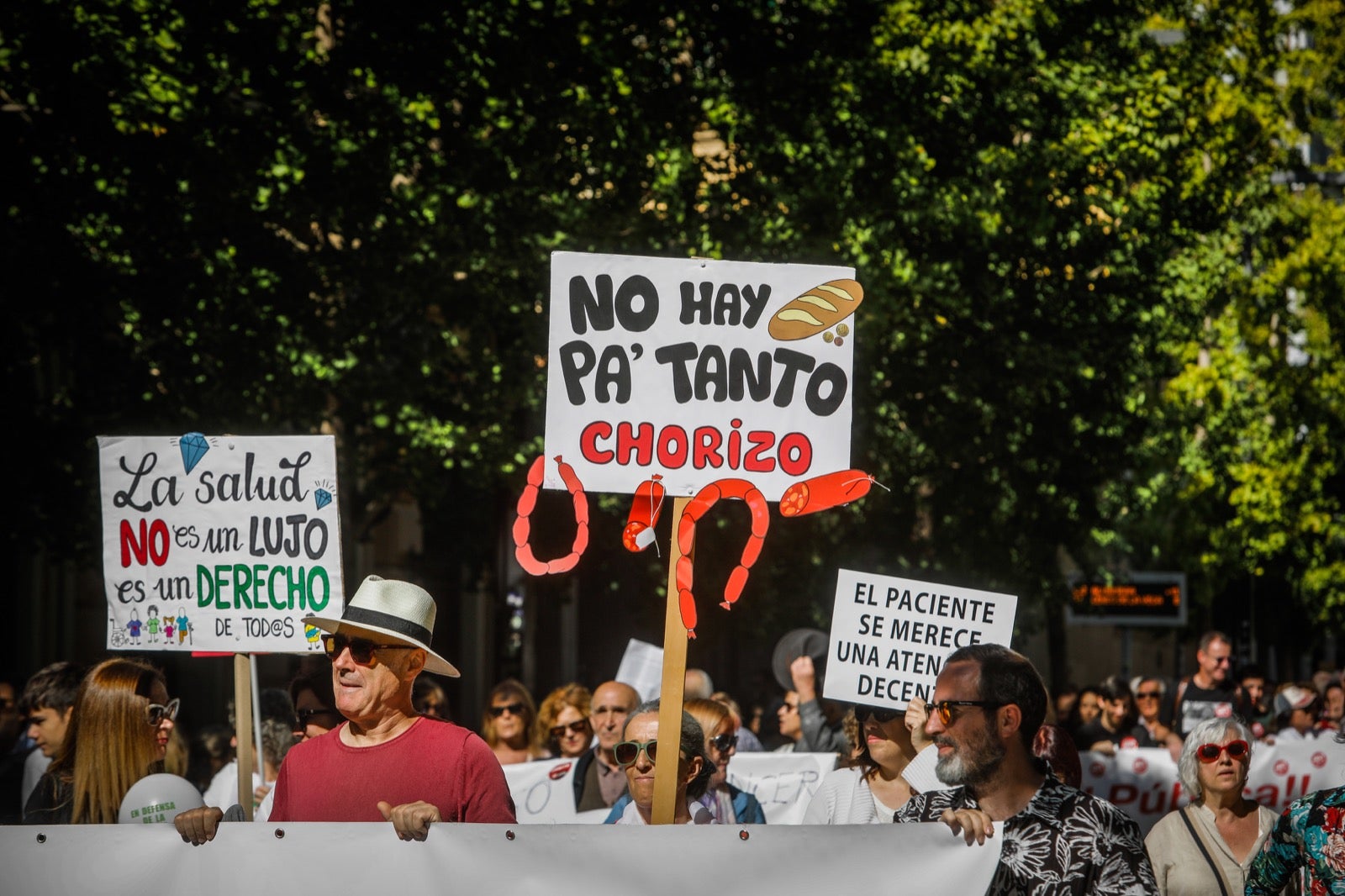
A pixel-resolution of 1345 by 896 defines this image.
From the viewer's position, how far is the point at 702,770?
5898 millimetres

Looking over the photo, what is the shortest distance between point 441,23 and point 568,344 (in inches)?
366

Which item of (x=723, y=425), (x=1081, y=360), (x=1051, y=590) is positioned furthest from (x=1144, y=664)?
(x=723, y=425)

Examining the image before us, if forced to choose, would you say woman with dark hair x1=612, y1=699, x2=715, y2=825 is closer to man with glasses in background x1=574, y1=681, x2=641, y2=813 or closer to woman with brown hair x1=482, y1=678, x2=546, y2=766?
man with glasses in background x1=574, y1=681, x2=641, y2=813

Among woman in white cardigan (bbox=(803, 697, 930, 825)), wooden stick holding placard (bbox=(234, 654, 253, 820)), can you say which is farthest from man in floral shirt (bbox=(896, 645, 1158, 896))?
wooden stick holding placard (bbox=(234, 654, 253, 820))

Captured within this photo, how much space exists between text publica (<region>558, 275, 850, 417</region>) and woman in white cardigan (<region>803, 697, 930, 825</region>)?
1802 mm

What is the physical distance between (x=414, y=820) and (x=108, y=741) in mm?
1620

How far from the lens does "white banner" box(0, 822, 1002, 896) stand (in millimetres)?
4125

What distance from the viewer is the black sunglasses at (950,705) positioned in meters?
4.17

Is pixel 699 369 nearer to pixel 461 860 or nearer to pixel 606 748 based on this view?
pixel 461 860

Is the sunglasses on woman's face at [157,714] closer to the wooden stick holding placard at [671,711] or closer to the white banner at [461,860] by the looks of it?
the white banner at [461,860]

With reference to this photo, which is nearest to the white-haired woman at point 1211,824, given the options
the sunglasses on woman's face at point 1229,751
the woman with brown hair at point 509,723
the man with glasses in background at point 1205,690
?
the sunglasses on woman's face at point 1229,751

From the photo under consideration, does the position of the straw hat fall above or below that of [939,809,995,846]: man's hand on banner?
above

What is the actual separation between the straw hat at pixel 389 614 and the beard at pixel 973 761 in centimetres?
155

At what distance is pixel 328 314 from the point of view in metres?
13.8
